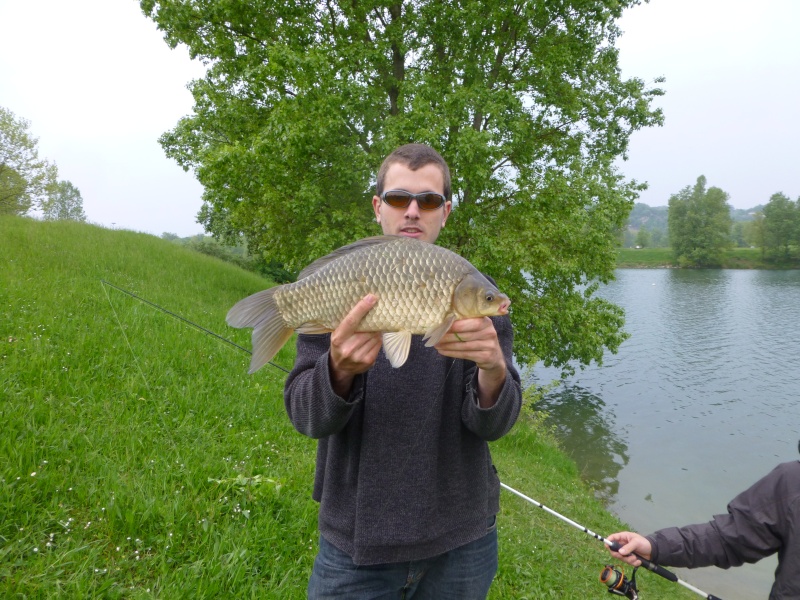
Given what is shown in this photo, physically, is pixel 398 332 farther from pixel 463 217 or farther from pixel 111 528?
pixel 463 217

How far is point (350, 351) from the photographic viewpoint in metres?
1.50

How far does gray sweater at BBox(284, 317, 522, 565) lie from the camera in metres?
1.54

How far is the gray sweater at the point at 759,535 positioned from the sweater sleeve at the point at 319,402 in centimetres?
190

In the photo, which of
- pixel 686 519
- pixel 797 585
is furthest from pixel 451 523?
pixel 686 519

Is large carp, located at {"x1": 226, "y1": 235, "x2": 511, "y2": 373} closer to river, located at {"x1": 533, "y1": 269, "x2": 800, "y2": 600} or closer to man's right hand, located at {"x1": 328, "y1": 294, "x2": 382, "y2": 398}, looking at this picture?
man's right hand, located at {"x1": 328, "y1": 294, "x2": 382, "y2": 398}

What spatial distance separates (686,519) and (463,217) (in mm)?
6868

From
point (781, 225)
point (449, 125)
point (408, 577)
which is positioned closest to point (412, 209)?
point (408, 577)

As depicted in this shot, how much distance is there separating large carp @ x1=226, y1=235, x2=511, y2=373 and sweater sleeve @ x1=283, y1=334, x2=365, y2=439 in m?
0.18

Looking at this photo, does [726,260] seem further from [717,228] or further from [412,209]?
[412,209]

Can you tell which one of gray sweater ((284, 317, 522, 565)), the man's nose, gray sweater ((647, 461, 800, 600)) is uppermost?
the man's nose

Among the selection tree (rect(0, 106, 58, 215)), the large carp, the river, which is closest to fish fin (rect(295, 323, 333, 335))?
the large carp

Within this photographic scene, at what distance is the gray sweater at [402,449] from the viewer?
1539 mm

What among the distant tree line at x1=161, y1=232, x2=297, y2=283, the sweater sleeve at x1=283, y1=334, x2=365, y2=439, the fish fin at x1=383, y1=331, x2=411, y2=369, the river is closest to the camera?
the sweater sleeve at x1=283, y1=334, x2=365, y2=439

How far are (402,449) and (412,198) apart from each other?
0.91 meters
